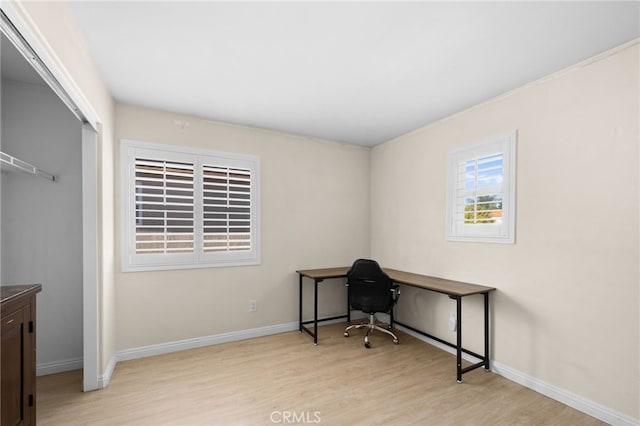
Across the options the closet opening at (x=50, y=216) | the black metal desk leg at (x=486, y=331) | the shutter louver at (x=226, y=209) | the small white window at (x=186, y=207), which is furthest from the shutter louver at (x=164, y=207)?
the black metal desk leg at (x=486, y=331)

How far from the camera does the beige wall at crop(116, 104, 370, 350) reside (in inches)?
119

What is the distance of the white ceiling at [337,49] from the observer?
5.46 ft

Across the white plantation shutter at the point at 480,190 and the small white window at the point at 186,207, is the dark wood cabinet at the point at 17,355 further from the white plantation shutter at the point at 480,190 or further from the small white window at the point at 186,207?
the white plantation shutter at the point at 480,190

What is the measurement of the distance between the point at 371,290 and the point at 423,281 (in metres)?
0.58

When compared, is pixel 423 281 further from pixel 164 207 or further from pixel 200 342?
pixel 164 207

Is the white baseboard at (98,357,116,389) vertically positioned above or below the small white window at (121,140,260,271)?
below

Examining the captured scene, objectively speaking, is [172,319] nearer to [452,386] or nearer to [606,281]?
[452,386]

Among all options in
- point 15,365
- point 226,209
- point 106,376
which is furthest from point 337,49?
point 106,376

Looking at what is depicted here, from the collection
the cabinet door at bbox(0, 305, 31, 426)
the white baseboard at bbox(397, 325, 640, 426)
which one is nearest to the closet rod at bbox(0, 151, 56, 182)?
the cabinet door at bbox(0, 305, 31, 426)

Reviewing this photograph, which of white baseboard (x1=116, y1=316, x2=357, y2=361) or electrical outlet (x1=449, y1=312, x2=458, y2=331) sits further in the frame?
electrical outlet (x1=449, y1=312, x2=458, y2=331)

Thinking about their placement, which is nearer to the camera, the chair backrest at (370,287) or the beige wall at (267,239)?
the beige wall at (267,239)

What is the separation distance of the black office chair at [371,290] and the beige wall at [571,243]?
26.7 inches

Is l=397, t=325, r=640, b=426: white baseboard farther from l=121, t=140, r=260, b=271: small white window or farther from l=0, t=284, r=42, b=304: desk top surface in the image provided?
l=0, t=284, r=42, b=304: desk top surface

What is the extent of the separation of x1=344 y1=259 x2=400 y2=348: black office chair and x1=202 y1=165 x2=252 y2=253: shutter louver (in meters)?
1.33
